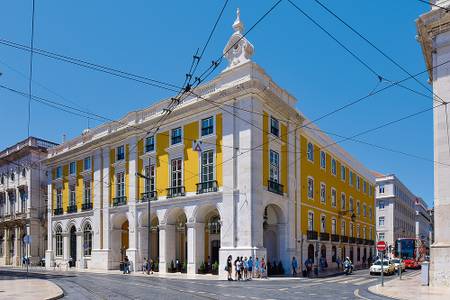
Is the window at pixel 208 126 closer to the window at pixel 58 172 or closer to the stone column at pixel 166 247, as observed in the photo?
the stone column at pixel 166 247

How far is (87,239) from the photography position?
45906 mm

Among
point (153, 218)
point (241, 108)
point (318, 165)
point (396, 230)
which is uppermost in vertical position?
point (241, 108)

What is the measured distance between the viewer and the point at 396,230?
8781 cm

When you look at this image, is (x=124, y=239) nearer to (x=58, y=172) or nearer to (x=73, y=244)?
(x=73, y=244)

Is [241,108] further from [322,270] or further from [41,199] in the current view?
[41,199]

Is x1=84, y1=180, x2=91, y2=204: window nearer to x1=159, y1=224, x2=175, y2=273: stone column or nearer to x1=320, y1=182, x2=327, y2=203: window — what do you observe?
x1=159, y1=224, x2=175, y2=273: stone column

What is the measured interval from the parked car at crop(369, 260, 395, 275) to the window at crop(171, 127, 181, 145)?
690 inches

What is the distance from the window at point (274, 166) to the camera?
34.0 meters

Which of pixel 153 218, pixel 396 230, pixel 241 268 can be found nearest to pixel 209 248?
pixel 153 218

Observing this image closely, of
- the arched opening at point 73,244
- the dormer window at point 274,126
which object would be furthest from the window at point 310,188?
the arched opening at point 73,244

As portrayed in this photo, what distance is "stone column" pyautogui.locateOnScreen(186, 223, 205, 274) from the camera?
111ft

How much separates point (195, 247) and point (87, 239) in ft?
54.4

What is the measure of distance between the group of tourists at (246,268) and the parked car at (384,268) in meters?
9.78

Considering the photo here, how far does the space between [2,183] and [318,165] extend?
4467cm
